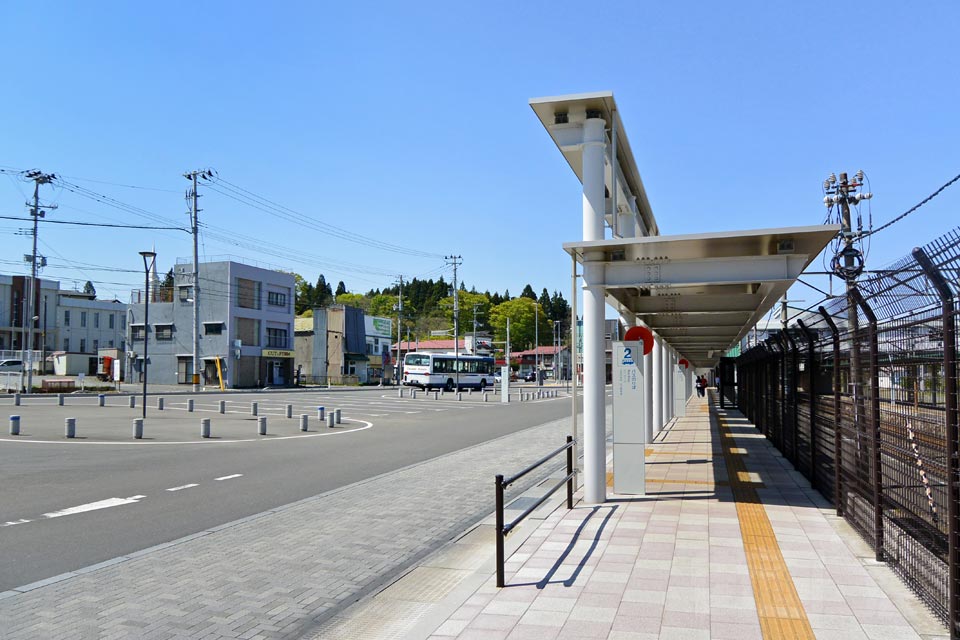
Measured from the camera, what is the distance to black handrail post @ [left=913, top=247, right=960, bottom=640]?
4.07m

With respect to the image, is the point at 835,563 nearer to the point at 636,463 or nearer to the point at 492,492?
the point at 636,463

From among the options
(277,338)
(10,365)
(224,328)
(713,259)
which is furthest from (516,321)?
(713,259)

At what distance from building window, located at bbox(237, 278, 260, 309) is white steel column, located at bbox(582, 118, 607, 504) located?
55839mm

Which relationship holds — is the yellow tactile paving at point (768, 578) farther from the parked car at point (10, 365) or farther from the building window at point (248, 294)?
the parked car at point (10, 365)

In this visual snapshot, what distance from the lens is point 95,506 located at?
9.14m

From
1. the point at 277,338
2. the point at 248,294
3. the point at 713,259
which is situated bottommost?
the point at 713,259

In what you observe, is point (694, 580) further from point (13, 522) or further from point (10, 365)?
point (10, 365)

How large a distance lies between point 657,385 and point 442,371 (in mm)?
41820

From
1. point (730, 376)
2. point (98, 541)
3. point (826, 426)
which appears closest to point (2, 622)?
point (98, 541)

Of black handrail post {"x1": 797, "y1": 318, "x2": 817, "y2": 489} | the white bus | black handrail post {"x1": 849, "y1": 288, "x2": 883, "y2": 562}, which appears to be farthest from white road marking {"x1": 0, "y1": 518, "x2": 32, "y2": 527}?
the white bus

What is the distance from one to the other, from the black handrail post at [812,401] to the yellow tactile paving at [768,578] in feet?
3.45

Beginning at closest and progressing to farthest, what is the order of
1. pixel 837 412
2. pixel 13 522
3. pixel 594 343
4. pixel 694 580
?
pixel 694 580 < pixel 837 412 < pixel 13 522 < pixel 594 343

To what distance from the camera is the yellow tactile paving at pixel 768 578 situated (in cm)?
459

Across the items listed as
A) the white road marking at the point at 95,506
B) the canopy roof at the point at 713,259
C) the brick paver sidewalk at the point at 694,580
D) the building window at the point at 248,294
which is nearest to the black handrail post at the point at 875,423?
the brick paver sidewalk at the point at 694,580
